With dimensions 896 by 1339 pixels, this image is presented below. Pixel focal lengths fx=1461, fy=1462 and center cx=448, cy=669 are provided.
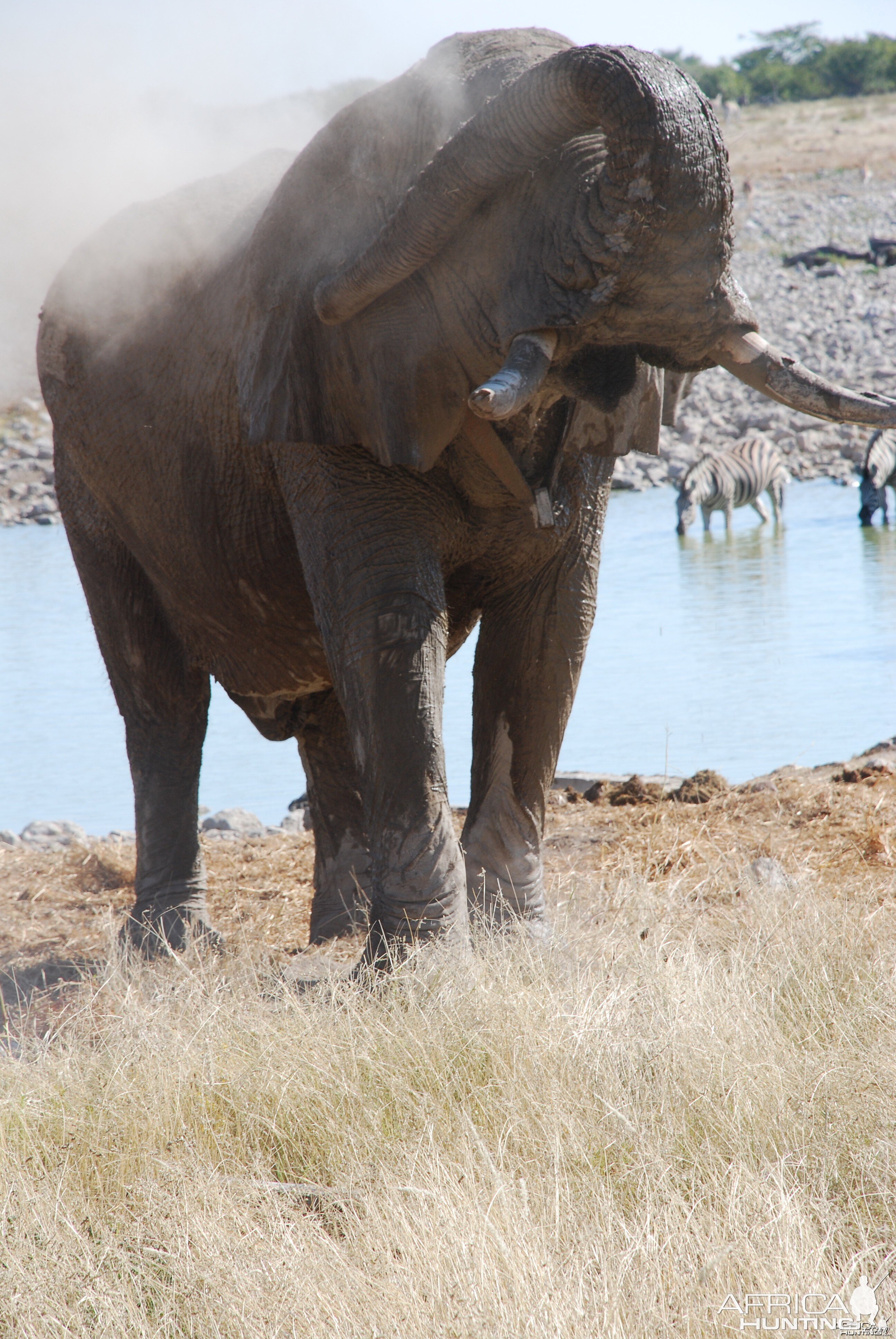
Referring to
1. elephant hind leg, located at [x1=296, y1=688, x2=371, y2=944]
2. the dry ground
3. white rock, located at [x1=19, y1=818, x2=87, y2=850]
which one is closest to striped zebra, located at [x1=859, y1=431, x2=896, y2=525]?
white rock, located at [x1=19, y1=818, x2=87, y2=850]

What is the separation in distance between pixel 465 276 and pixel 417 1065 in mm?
1731

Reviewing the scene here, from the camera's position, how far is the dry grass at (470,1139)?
2.39 metres

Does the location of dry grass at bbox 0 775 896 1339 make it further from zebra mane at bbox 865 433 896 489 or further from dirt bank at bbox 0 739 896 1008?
zebra mane at bbox 865 433 896 489

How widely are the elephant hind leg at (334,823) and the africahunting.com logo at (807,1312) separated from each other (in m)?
3.04

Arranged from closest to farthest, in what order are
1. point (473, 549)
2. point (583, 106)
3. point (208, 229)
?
point (583, 106), point (473, 549), point (208, 229)

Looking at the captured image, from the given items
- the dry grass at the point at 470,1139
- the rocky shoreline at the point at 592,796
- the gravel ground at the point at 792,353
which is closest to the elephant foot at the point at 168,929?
the dry grass at the point at 470,1139

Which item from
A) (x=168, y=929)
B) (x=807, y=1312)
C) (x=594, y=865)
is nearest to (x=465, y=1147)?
(x=807, y=1312)

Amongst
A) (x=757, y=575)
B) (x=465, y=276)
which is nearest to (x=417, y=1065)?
(x=465, y=276)

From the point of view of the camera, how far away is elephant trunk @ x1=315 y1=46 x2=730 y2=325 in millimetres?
2756

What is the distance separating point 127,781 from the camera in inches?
344

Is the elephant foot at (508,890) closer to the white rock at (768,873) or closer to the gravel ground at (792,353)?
the white rock at (768,873)

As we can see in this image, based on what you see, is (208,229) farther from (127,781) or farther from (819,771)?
(127,781)

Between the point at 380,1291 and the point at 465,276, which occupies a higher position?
the point at 465,276

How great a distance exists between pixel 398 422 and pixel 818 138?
2644 inches
